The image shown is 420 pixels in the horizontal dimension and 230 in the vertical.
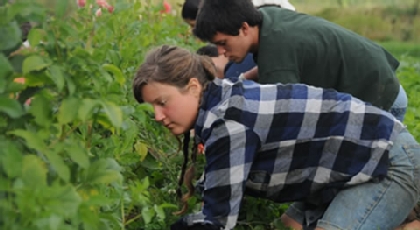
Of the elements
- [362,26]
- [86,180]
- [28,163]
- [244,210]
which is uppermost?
[28,163]

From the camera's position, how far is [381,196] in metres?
3.14

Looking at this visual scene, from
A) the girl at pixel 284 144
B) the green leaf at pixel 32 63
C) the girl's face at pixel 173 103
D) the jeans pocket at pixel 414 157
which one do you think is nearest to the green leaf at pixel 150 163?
the girl at pixel 284 144

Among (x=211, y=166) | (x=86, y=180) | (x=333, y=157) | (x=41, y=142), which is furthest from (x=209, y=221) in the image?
(x=41, y=142)

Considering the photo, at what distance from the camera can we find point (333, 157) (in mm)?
3070

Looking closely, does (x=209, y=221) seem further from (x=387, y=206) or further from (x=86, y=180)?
(x=86, y=180)

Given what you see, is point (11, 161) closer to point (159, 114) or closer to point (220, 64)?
point (159, 114)

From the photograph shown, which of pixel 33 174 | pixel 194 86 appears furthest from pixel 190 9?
pixel 33 174

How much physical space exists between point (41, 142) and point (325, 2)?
2331 centimetres

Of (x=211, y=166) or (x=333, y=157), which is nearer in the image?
(x=211, y=166)

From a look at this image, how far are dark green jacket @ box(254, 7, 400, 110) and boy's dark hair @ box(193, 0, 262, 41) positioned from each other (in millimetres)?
91

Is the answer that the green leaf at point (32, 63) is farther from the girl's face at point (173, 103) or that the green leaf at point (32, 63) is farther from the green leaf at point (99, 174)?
the girl's face at point (173, 103)

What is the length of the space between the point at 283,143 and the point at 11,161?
1.56 m

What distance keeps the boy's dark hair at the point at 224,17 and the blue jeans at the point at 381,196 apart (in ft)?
2.82

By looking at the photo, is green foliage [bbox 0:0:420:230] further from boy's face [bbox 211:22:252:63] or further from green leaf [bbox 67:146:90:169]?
boy's face [bbox 211:22:252:63]
